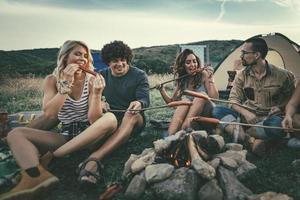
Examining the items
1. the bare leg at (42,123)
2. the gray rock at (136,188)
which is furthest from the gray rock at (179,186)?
the bare leg at (42,123)

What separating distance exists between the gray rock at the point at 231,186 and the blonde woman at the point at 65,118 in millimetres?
1374

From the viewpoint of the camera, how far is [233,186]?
3.41m

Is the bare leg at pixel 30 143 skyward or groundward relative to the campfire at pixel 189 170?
skyward

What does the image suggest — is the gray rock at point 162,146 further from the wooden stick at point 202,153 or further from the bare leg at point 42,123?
the bare leg at point 42,123

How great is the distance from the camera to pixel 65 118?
447 centimetres

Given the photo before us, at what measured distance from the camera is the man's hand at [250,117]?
15.3 ft

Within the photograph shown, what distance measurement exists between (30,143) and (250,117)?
8.44ft

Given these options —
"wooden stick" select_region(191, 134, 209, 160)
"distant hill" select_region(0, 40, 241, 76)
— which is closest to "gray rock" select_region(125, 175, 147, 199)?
"wooden stick" select_region(191, 134, 209, 160)

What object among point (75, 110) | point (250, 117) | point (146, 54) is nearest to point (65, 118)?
point (75, 110)

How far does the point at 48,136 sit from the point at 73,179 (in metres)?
0.54

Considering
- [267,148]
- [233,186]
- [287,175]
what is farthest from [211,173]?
[267,148]

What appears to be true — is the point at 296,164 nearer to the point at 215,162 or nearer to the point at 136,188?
the point at 215,162

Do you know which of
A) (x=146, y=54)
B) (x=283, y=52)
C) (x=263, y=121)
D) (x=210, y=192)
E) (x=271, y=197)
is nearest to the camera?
(x=271, y=197)

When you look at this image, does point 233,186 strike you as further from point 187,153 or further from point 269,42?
point 269,42
